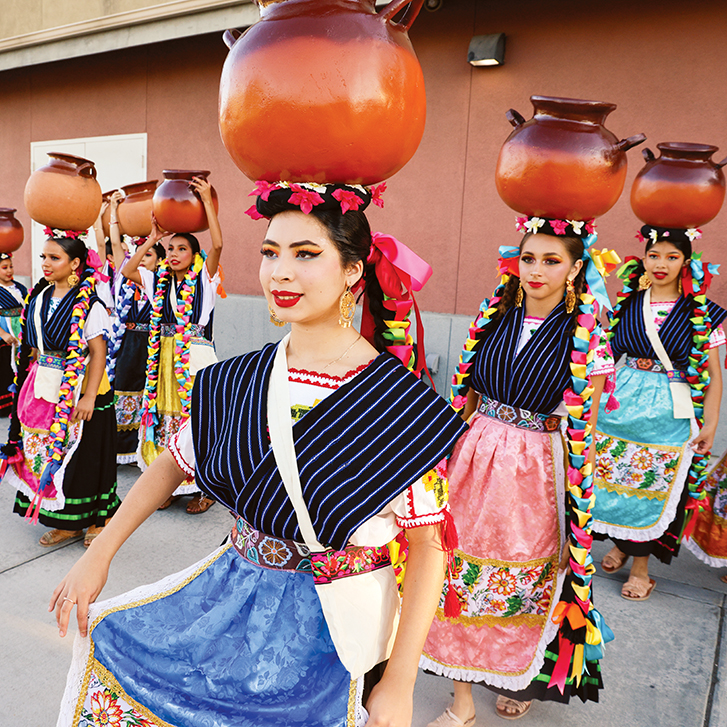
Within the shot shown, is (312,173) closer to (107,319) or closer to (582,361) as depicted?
(582,361)

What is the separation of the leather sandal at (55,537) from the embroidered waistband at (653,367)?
3.74 meters

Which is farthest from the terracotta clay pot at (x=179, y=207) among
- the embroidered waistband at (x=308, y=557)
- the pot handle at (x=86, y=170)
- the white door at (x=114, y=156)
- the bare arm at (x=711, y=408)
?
the white door at (x=114, y=156)

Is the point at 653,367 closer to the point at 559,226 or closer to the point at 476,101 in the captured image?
Result: the point at 559,226

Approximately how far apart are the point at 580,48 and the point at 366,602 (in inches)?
224

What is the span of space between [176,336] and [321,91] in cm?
354

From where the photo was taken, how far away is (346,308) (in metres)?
1.63

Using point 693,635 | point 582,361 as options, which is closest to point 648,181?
point 582,361

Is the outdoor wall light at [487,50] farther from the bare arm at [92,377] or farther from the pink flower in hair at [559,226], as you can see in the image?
the bare arm at [92,377]

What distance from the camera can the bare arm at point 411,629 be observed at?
1318mm

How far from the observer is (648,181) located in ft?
12.0

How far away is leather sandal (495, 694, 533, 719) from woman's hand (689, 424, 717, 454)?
75.2 inches

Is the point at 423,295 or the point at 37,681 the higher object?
the point at 423,295

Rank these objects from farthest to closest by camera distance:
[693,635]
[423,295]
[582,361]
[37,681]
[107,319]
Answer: [423,295], [107,319], [693,635], [37,681], [582,361]

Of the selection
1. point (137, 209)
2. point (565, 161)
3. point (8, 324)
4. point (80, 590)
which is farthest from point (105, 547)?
point (8, 324)
